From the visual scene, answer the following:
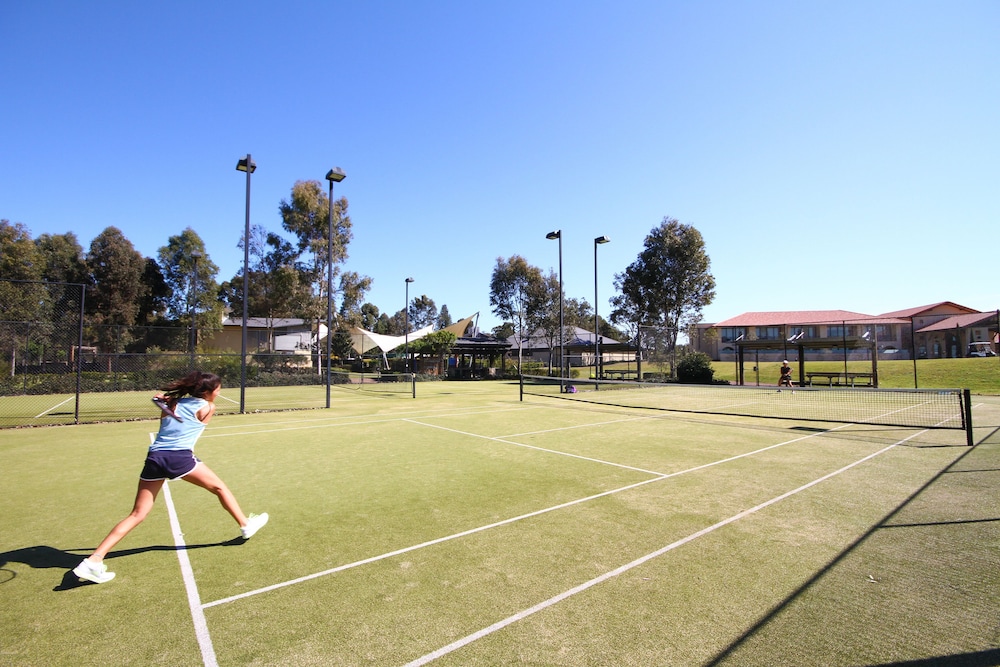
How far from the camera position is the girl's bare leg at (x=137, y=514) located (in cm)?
394

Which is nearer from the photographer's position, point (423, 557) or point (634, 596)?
point (634, 596)

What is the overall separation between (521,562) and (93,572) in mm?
3571

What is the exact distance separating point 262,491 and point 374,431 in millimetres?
5556

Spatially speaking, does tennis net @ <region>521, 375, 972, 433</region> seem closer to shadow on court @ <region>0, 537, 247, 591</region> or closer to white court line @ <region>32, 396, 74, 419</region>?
shadow on court @ <region>0, 537, 247, 591</region>

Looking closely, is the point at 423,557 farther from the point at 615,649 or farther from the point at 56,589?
the point at 56,589

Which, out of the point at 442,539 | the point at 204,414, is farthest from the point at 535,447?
the point at 204,414

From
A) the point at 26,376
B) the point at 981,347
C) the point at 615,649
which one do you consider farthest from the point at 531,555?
the point at 981,347

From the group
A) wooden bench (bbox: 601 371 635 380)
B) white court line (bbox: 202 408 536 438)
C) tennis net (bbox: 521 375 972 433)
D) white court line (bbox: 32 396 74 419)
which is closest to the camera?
white court line (bbox: 202 408 536 438)

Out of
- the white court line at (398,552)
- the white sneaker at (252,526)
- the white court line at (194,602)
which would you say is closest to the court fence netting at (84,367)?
the white court line at (194,602)

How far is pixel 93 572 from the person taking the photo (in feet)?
12.8

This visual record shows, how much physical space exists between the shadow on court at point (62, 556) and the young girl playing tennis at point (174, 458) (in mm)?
228

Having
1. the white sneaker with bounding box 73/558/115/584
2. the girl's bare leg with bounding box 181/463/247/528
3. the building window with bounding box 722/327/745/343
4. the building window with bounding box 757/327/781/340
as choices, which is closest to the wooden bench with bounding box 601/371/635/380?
the girl's bare leg with bounding box 181/463/247/528

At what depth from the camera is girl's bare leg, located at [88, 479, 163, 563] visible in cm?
394

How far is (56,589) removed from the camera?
3895 mm
